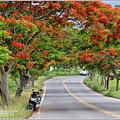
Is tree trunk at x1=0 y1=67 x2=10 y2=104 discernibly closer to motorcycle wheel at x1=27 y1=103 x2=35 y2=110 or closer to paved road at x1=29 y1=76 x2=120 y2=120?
motorcycle wheel at x1=27 y1=103 x2=35 y2=110

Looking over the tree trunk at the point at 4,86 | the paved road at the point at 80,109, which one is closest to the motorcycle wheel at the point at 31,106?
the paved road at the point at 80,109

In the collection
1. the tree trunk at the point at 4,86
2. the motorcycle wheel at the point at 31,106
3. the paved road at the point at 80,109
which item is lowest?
the paved road at the point at 80,109

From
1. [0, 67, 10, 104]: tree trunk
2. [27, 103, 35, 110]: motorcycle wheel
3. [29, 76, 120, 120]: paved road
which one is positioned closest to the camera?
[29, 76, 120, 120]: paved road

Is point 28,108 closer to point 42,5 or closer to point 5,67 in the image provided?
point 5,67

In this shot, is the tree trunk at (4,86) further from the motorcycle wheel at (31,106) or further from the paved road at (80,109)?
the paved road at (80,109)

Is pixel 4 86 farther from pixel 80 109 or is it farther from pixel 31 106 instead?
pixel 80 109

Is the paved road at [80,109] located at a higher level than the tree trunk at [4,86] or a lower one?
lower

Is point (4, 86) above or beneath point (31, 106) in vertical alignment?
above

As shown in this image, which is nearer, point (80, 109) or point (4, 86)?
point (4, 86)

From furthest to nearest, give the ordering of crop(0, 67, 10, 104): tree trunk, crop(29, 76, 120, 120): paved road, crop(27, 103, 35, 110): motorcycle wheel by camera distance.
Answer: crop(0, 67, 10, 104): tree trunk, crop(27, 103, 35, 110): motorcycle wheel, crop(29, 76, 120, 120): paved road

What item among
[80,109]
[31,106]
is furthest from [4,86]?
[80,109]

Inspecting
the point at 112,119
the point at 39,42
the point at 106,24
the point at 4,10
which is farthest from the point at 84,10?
the point at 39,42

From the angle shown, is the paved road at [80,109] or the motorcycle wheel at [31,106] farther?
the motorcycle wheel at [31,106]

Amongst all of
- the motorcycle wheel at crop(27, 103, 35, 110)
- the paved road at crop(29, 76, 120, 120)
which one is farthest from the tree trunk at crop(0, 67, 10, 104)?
the paved road at crop(29, 76, 120, 120)
